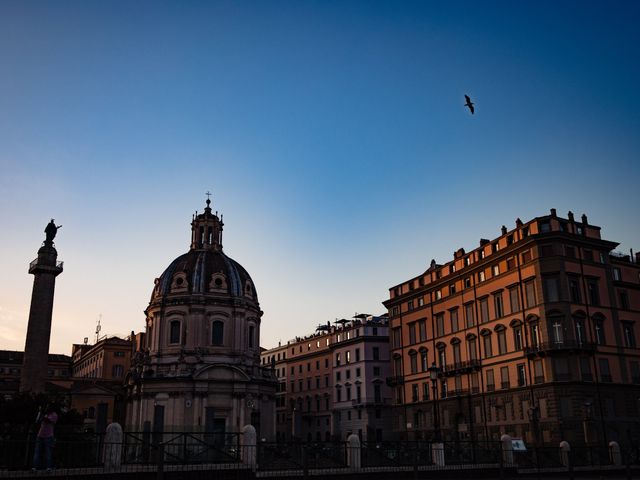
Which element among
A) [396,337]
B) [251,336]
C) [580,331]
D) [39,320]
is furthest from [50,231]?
[580,331]

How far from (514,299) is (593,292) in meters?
6.11

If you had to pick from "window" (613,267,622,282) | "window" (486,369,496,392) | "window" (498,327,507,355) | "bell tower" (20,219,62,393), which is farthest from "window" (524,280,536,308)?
"bell tower" (20,219,62,393)

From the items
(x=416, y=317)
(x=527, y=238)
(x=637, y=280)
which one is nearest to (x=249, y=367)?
(x=416, y=317)

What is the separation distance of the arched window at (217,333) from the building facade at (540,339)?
873 inches

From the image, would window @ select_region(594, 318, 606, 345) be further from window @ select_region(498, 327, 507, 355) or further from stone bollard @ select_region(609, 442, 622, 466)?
stone bollard @ select_region(609, 442, 622, 466)

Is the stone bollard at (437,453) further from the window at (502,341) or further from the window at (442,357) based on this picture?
the window at (442,357)

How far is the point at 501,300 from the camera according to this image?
5328 cm

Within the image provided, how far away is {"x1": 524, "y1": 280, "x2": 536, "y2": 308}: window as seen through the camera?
49500 millimetres

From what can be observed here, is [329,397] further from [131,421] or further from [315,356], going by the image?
[131,421]

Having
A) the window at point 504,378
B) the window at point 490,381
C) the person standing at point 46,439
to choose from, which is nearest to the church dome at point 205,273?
the window at point 490,381

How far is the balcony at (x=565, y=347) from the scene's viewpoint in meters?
46.5

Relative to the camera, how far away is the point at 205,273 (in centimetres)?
6962

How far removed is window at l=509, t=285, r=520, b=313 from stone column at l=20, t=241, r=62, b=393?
41.0m

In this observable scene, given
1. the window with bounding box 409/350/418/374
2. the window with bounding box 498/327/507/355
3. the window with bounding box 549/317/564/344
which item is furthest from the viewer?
the window with bounding box 409/350/418/374
